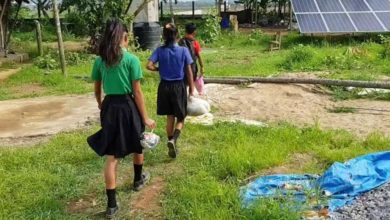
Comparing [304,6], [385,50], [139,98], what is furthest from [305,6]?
[139,98]

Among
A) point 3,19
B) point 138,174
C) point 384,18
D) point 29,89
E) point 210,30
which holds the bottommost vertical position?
point 29,89

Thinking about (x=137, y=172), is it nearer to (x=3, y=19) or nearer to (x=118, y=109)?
(x=118, y=109)

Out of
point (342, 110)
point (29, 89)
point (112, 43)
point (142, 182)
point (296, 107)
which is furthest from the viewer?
point (29, 89)

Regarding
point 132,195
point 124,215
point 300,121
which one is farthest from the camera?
point 300,121

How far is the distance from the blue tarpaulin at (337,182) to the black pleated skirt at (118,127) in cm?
100

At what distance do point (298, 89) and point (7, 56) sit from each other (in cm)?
854

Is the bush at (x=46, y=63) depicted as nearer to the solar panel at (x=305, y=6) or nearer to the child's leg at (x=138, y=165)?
the solar panel at (x=305, y=6)

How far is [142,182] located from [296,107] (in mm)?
3640

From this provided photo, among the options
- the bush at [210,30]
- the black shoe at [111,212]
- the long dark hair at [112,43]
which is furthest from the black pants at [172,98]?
the bush at [210,30]

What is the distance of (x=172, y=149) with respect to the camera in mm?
4902

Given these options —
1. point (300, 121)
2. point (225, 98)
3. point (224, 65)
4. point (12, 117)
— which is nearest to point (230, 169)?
point (300, 121)

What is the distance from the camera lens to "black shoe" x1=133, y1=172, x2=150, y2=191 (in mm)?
4227

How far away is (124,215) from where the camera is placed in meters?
3.75

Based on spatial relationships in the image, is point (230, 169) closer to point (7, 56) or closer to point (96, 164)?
point (96, 164)
